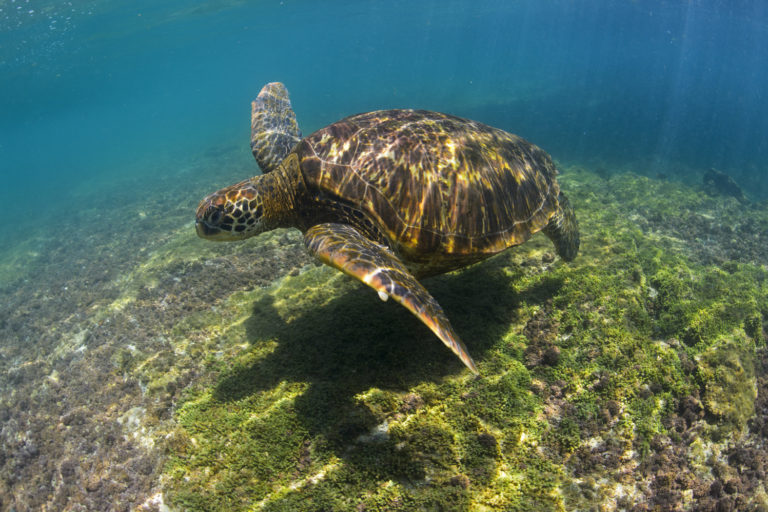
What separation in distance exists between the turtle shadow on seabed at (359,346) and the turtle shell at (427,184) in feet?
2.42

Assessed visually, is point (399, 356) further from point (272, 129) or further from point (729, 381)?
point (272, 129)

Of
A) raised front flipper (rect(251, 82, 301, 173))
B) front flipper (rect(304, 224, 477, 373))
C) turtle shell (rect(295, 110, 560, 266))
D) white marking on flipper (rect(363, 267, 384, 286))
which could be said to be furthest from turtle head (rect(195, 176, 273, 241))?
white marking on flipper (rect(363, 267, 384, 286))

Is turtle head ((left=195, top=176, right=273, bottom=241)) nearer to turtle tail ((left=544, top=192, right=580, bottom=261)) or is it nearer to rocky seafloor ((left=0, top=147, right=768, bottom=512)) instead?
rocky seafloor ((left=0, top=147, right=768, bottom=512))

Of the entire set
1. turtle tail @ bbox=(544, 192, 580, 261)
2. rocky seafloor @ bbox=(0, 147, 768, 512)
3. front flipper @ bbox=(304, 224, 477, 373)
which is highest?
front flipper @ bbox=(304, 224, 477, 373)

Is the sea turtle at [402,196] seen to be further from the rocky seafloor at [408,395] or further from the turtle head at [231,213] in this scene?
the rocky seafloor at [408,395]

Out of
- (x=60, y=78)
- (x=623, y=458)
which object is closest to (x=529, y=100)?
(x=623, y=458)

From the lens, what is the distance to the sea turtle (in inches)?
132

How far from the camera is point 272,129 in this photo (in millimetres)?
5266

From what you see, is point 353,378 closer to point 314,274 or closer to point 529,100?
point 314,274

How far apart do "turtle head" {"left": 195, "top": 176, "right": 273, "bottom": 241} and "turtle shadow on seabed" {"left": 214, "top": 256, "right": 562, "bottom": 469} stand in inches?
46.2

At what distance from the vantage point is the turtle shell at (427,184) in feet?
11.0

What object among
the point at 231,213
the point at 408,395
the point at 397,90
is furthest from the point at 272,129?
the point at 397,90

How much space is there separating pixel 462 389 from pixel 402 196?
1810mm

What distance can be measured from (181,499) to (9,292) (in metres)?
11.7
